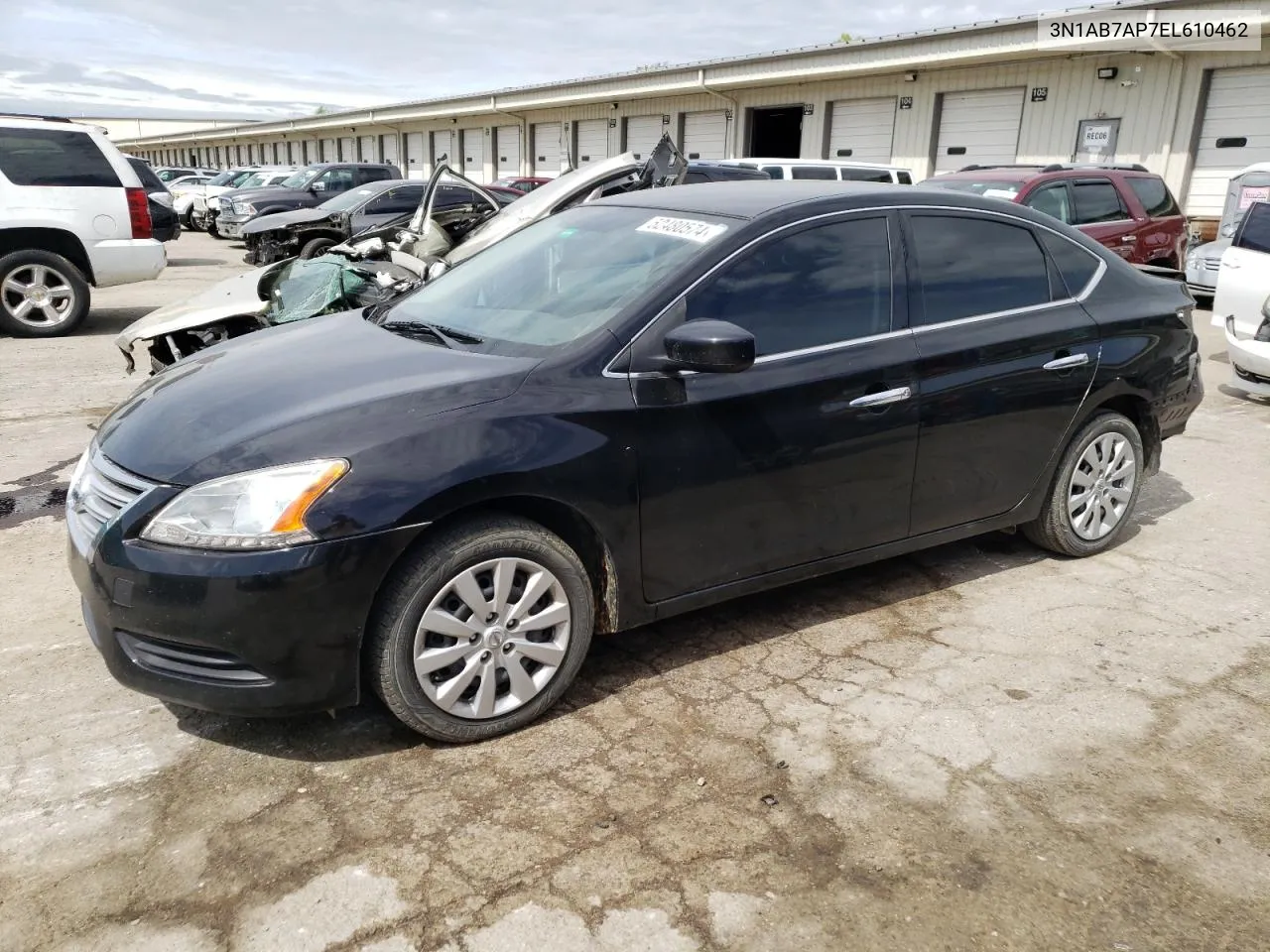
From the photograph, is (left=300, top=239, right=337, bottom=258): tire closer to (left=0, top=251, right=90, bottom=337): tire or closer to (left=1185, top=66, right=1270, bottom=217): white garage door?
(left=0, top=251, right=90, bottom=337): tire

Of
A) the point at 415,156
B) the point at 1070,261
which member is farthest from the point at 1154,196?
the point at 415,156

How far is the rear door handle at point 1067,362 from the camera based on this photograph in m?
4.03

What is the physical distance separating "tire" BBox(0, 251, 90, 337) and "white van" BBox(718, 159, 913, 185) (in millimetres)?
7631

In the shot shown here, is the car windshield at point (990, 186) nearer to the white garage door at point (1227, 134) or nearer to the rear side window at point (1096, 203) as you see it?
the rear side window at point (1096, 203)

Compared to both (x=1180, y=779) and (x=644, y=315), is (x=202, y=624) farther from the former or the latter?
(x=1180, y=779)

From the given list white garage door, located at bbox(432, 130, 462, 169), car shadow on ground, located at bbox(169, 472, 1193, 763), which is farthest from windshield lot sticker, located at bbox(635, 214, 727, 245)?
white garage door, located at bbox(432, 130, 462, 169)

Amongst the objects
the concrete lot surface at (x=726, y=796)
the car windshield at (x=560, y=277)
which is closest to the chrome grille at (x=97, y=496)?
the concrete lot surface at (x=726, y=796)

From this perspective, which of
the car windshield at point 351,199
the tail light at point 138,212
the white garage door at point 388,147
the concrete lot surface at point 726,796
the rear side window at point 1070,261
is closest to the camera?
the concrete lot surface at point 726,796

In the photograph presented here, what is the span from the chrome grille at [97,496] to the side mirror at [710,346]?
5.17 feet

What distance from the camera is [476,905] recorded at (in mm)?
2342

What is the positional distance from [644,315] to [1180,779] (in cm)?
215

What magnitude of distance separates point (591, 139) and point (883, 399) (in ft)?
93.7

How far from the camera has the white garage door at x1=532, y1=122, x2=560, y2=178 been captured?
31.9m

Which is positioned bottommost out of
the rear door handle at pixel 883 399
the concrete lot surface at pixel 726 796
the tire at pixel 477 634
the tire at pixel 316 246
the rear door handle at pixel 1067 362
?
the concrete lot surface at pixel 726 796
